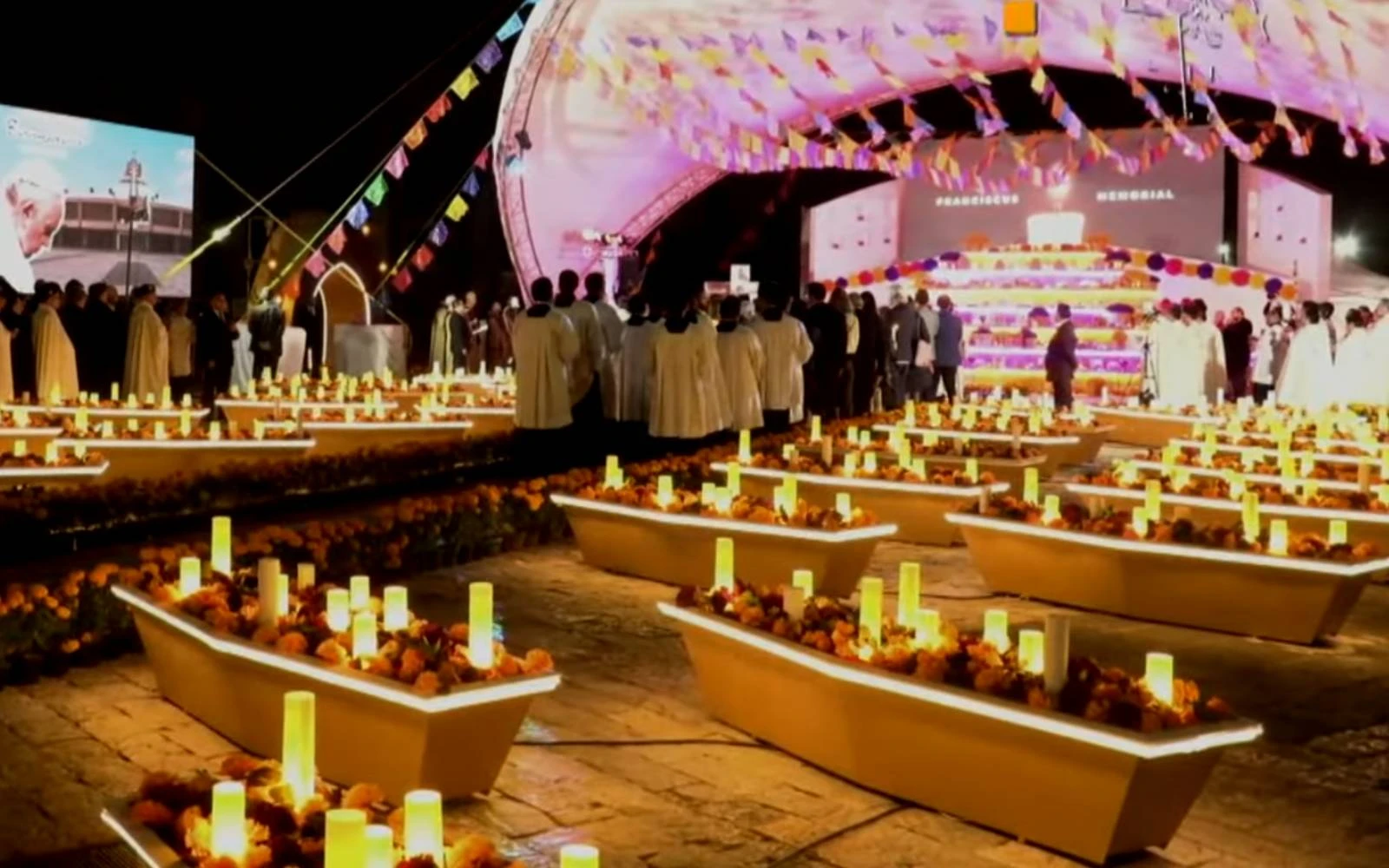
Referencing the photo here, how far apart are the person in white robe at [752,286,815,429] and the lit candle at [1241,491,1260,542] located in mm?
5943

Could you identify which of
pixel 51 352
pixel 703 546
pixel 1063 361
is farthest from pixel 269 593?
pixel 1063 361

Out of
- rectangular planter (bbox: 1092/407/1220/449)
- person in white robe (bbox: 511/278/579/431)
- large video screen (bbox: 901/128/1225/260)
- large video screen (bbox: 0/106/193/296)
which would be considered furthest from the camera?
large video screen (bbox: 901/128/1225/260)

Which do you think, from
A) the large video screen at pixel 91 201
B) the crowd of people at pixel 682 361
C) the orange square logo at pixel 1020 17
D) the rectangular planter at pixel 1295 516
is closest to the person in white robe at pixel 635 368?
the crowd of people at pixel 682 361

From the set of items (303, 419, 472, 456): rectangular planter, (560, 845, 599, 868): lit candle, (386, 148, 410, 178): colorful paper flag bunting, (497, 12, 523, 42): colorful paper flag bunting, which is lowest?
(560, 845, 599, 868): lit candle

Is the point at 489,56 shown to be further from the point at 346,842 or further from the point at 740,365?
the point at 346,842

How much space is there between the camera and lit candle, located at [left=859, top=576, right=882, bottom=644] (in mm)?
4789

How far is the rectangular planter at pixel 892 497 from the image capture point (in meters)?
8.81

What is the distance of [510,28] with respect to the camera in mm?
17719

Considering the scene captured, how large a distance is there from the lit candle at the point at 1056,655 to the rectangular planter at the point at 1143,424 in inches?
399

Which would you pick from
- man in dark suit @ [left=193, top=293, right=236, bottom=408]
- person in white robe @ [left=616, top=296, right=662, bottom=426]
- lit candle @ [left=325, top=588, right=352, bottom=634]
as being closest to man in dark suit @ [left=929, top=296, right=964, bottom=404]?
person in white robe @ [left=616, top=296, right=662, bottom=426]

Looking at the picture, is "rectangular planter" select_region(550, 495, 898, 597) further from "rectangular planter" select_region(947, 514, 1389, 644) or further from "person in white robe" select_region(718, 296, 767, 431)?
"person in white robe" select_region(718, 296, 767, 431)

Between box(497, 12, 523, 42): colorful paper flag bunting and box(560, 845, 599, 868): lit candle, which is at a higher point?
box(497, 12, 523, 42): colorful paper flag bunting

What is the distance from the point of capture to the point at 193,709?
5410mm

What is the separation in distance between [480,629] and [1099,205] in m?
17.3
